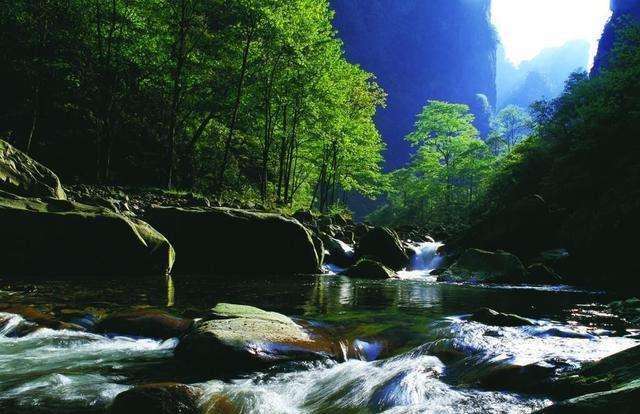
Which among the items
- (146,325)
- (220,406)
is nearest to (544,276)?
(146,325)

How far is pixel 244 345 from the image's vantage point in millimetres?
5039

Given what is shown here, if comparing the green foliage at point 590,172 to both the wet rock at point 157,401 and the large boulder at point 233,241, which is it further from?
the wet rock at point 157,401

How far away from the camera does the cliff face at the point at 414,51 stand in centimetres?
11850

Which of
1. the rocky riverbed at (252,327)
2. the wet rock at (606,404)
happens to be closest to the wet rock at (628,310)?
the rocky riverbed at (252,327)

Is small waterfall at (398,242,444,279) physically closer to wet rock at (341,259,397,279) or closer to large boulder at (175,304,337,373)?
wet rock at (341,259,397,279)

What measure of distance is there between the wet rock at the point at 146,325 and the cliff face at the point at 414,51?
113369mm

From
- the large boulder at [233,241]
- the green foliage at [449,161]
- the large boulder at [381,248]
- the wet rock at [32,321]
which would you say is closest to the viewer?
the wet rock at [32,321]

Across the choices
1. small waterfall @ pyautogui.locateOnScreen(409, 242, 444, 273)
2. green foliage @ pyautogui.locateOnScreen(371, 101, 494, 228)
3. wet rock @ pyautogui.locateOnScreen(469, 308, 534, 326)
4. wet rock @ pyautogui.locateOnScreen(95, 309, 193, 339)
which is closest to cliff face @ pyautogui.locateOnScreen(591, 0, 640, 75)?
green foliage @ pyautogui.locateOnScreen(371, 101, 494, 228)

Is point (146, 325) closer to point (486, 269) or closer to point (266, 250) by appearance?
point (266, 250)

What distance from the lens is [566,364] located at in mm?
4723

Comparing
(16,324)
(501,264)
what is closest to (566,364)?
(16,324)

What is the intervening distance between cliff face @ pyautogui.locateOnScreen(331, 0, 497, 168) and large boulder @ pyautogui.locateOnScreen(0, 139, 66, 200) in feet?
352

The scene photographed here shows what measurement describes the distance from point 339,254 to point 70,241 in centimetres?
947

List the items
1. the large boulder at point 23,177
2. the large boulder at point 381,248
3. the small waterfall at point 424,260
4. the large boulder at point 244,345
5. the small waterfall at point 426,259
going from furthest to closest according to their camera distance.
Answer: the small waterfall at point 426,259, the small waterfall at point 424,260, the large boulder at point 381,248, the large boulder at point 23,177, the large boulder at point 244,345
